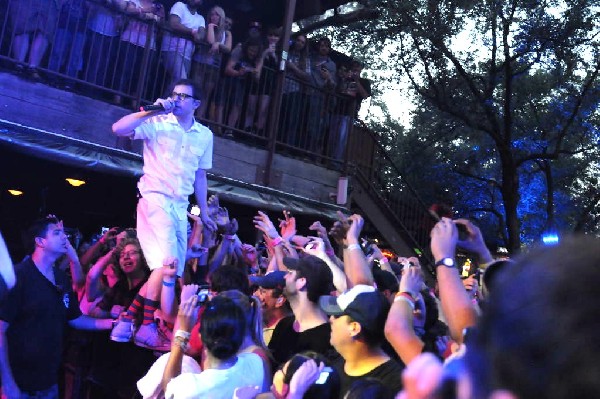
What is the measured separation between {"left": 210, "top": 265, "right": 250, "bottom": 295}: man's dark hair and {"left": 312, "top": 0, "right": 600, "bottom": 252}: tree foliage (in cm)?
Result: 1160

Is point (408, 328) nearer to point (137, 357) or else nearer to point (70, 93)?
point (137, 357)

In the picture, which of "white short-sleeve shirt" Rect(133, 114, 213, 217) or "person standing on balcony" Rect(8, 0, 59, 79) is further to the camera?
"person standing on balcony" Rect(8, 0, 59, 79)

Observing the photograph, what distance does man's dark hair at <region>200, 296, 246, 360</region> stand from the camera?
125 inches

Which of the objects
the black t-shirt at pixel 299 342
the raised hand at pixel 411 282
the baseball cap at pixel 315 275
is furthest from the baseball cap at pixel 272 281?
the raised hand at pixel 411 282

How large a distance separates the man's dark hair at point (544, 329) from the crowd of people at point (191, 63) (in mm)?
7603

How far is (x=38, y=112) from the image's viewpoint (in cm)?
753

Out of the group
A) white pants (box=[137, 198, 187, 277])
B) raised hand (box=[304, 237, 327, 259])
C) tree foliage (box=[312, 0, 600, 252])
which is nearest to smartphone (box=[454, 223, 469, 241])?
raised hand (box=[304, 237, 327, 259])

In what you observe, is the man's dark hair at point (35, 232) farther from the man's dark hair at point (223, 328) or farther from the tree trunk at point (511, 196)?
the tree trunk at point (511, 196)

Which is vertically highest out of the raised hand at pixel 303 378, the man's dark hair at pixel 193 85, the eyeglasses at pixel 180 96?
the man's dark hair at pixel 193 85

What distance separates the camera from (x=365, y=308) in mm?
3262

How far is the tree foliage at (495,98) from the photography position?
58.1ft

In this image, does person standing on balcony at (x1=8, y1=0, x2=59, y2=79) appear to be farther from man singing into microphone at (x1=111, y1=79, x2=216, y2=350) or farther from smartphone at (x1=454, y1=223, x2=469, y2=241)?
smartphone at (x1=454, y1=223, x2=469, y2=241)

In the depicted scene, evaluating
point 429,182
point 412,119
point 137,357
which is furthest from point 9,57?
point 412,119

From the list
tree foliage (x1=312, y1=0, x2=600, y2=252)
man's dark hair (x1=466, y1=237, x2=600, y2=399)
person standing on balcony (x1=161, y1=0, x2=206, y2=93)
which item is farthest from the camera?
tree foliage (x1=312, y1=0, x2=600, y2=252)
